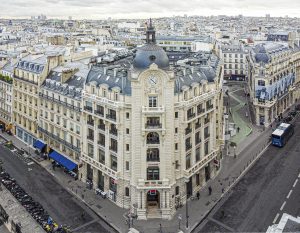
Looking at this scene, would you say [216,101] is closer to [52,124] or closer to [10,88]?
[52,124]

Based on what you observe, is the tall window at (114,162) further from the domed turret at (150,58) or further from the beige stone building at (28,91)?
the beige stone building at (28,91)

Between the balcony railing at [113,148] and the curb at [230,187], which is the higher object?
the balcony railing at [113,148]

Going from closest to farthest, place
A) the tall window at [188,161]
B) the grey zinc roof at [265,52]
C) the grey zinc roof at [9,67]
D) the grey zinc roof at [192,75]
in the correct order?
the grey zinc roof at [192,75] < the tall window at [188,161] < the grey zinc roof at [9,67] < the grey zinc roof at [265,52]

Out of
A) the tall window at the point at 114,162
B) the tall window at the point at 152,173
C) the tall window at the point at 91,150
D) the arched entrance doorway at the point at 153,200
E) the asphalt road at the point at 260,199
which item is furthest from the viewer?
the tall window at the point at 91,150

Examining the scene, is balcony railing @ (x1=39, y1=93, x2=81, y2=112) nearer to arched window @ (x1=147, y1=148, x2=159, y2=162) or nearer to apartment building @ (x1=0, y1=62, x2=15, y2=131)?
apartment building @ (x1=0, y1=62, x2=15, y2=131)

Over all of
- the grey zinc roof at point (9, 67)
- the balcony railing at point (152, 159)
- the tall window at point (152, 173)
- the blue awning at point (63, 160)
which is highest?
the grey zinc roof at point (9, 67)

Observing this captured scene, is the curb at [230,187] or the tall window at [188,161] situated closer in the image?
the curb at [230,187]

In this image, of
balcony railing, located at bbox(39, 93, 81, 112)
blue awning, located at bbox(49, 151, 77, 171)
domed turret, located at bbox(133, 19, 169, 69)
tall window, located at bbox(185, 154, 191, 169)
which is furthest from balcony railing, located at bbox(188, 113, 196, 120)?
blue awning, located at bbox(49, 151, 77, 171)

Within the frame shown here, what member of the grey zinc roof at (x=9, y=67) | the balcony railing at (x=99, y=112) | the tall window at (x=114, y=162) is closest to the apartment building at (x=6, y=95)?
the grey zinc roof at (x=9, y=67)

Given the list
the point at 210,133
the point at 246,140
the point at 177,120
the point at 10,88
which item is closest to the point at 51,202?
the point at 177,120
